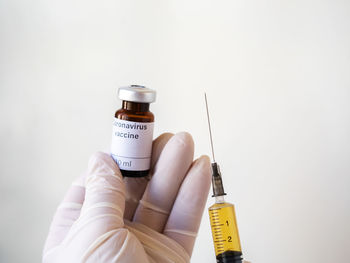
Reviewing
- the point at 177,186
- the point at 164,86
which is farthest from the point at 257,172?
the point at 164,86

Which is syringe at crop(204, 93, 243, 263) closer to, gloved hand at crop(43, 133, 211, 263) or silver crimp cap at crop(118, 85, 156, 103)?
gloved hand at crop(43, 133, 211, 263)

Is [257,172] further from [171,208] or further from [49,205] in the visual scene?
[49,205]

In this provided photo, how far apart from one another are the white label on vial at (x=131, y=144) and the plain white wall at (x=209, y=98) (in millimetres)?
422

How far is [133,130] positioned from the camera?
95 centimetres

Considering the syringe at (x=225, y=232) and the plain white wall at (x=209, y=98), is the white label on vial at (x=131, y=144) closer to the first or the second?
the syringe at (x=225, y=232)

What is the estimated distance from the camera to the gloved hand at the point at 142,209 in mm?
857

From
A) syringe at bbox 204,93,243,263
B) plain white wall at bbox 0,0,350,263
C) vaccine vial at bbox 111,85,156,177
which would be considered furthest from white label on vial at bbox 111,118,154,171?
plain white wall at bbox 0,0,350,263

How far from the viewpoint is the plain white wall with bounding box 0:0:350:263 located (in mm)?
1219

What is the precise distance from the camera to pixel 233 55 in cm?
131

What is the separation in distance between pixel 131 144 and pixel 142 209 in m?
0.23

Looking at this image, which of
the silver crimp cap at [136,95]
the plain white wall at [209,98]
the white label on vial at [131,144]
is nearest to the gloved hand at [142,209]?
the white label on vial at [131,144]

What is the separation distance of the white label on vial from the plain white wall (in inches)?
16.6

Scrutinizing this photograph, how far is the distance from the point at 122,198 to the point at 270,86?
67 cm

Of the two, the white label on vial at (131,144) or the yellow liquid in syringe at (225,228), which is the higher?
the white label on vial at (131,144)
